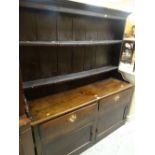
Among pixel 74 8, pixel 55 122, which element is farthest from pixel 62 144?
pixel 74 8

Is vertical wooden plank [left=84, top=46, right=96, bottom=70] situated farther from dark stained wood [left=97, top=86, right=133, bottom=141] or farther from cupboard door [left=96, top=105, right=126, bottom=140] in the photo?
cupboard door [left=96, top=105, right=126, bottom=140]

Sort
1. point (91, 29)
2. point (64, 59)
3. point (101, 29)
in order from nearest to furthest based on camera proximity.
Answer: point (64, 59) < point (91, 29) < point (101, 29)

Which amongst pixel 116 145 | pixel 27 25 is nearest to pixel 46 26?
pixel 27 25

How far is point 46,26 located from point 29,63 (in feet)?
1.36

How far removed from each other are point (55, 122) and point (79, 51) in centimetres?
91

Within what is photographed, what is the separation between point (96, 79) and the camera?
1999mm

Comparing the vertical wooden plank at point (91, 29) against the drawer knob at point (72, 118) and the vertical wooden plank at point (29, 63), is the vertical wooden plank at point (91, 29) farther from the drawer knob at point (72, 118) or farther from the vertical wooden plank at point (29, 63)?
the drawer knob at point (72, 118)

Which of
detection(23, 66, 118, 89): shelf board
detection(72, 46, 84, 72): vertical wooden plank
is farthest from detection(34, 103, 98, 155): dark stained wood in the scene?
detection(72, 46, 84, 72): vertical wooden plank

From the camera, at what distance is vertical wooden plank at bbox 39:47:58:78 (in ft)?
4.69

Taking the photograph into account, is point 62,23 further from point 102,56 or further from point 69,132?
point 69,132

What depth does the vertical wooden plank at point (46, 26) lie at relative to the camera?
1297 millimetres

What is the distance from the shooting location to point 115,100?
1.70 meters

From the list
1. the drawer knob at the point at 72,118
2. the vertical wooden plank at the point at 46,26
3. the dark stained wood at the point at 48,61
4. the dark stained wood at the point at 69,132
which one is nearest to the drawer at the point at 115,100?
the dark stained wood at the point at 69,132

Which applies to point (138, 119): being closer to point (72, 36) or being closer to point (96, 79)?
point (72, 36)
